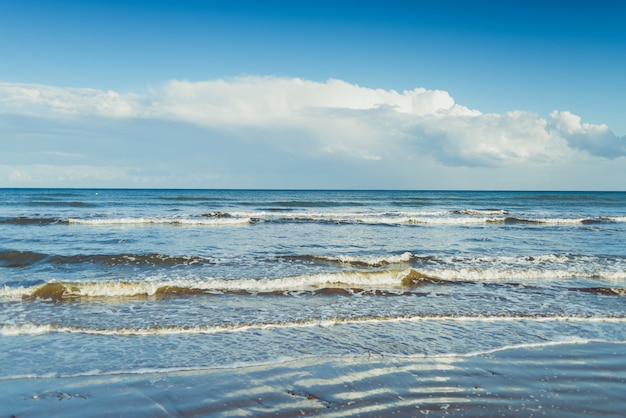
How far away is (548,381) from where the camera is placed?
6438mm

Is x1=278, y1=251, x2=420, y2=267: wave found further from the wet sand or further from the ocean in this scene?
the wet sand

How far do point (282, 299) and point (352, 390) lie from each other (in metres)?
5.65

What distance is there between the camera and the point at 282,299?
11586mm

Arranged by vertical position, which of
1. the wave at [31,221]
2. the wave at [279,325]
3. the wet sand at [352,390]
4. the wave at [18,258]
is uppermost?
the wave at [31,221]

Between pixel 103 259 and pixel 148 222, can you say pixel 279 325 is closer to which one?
pixel 103 259

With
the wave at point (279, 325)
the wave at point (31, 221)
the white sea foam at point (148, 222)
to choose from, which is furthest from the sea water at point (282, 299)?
the wave at point (31, 221)

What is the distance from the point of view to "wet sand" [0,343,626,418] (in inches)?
218

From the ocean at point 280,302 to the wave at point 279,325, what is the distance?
0.04 m

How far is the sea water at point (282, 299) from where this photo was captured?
7.85 metres

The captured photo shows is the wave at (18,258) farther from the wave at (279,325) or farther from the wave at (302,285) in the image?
the wave at (279,325)

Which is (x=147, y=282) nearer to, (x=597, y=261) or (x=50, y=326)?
(x=50, y=326)

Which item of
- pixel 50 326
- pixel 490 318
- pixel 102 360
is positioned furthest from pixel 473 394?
pixel 50 326

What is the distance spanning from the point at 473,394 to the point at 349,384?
163 centimetres

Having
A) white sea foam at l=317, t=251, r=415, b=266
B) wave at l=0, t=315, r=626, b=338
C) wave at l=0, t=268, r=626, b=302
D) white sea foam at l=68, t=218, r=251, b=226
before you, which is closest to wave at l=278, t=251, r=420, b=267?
white sea foam at l=317, t=251, r=415, b=266
